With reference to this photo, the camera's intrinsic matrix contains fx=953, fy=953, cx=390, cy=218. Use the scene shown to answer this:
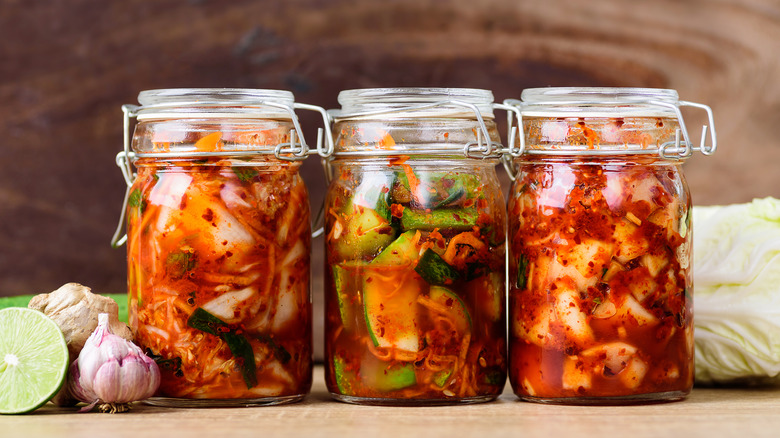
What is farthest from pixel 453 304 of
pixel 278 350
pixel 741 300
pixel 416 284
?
pixel 741 300

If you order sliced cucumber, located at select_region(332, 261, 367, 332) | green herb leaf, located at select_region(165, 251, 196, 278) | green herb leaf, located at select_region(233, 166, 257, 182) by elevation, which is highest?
green herb leaf, located at select_region(233, 166, 257, 182)

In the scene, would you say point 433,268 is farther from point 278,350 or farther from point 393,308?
point 278,350

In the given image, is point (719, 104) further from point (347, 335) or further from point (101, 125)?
point (101, 125)

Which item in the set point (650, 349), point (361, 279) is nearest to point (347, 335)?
point (361, 279)

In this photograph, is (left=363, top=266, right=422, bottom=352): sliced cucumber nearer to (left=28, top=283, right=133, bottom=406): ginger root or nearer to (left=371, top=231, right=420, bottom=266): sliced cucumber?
(left=371, top=231, right=420, bottom=266): sliced cucumber

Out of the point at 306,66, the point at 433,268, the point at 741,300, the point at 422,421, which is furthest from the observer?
the point at 306,66

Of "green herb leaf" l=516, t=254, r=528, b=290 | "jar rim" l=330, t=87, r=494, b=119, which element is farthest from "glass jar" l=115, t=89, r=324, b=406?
"green herb leaf" l=516, t=254, r=528, b=290

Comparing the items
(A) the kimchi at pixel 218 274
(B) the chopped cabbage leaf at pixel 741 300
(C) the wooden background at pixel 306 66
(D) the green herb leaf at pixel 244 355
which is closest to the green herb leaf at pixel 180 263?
(A) the kimchi at pixel 218 274
